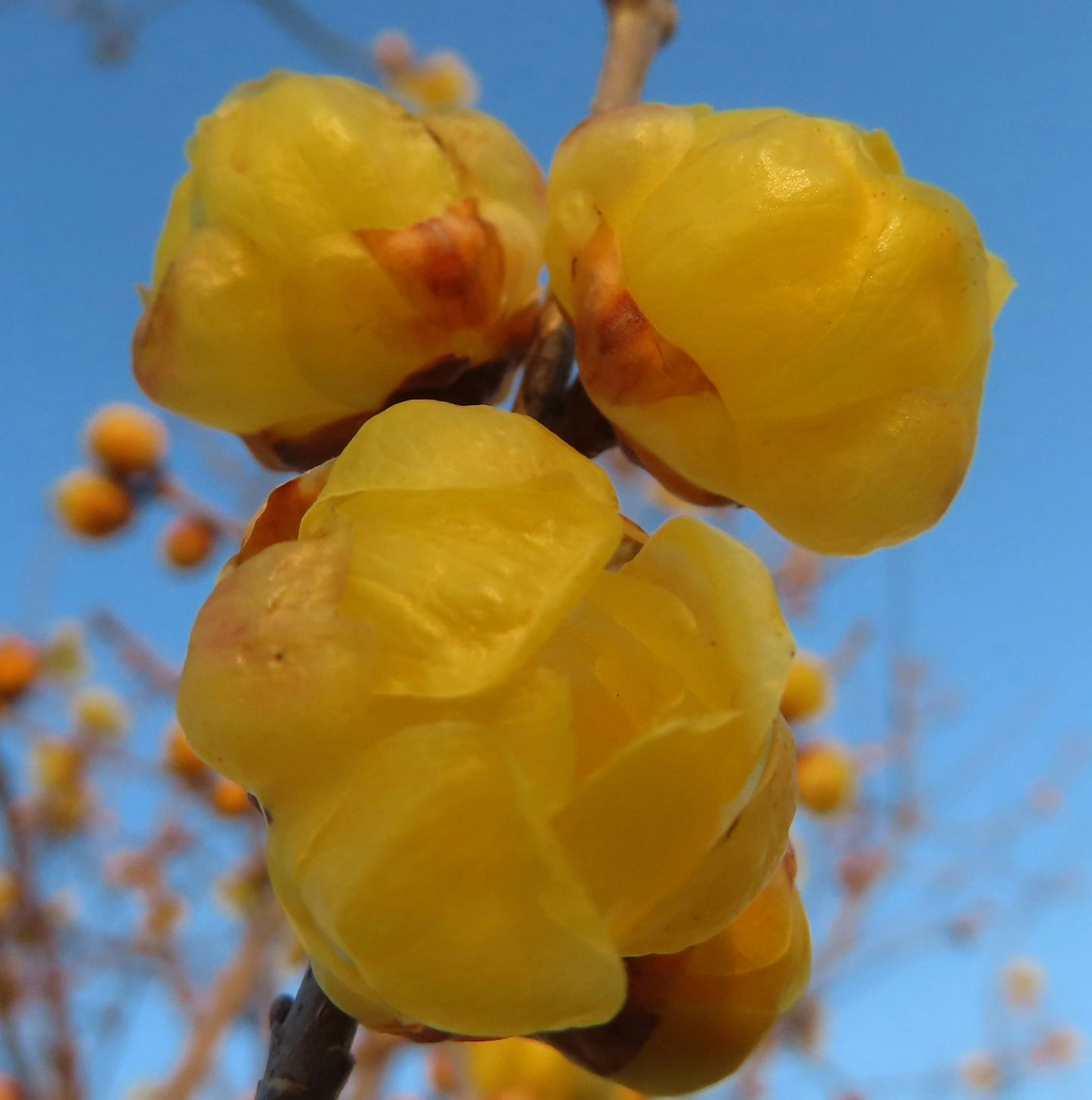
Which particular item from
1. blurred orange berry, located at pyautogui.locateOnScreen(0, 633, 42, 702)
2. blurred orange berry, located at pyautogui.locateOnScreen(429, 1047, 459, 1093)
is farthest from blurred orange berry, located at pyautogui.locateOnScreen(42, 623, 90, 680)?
blurred orange berry, located at pyautogui.locateOnScreen(429, 1047, 459, 1093)

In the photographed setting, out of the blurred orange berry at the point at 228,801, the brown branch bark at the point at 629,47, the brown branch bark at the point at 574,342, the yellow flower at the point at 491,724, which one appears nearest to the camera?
the yellow flower at the point at 491,724

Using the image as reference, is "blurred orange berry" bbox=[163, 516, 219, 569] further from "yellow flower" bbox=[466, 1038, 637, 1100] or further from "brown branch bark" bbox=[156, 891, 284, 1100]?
"yellow flower" bbox=[466, 1038, 637, 1100]

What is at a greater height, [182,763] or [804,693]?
[804,693]

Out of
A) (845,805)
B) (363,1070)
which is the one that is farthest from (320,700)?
(845,805)

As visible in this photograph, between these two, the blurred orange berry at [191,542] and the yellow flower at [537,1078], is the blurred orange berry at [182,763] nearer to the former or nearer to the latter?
the blurred orange berry at [191,542]

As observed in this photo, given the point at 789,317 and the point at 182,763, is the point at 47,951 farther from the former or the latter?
the point at 789,317

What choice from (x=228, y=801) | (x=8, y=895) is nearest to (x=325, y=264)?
(x=228, y=801)

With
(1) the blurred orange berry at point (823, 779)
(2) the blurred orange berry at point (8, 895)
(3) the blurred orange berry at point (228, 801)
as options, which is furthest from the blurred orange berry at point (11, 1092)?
(1) the blurred orange berry at point (823, 779)
